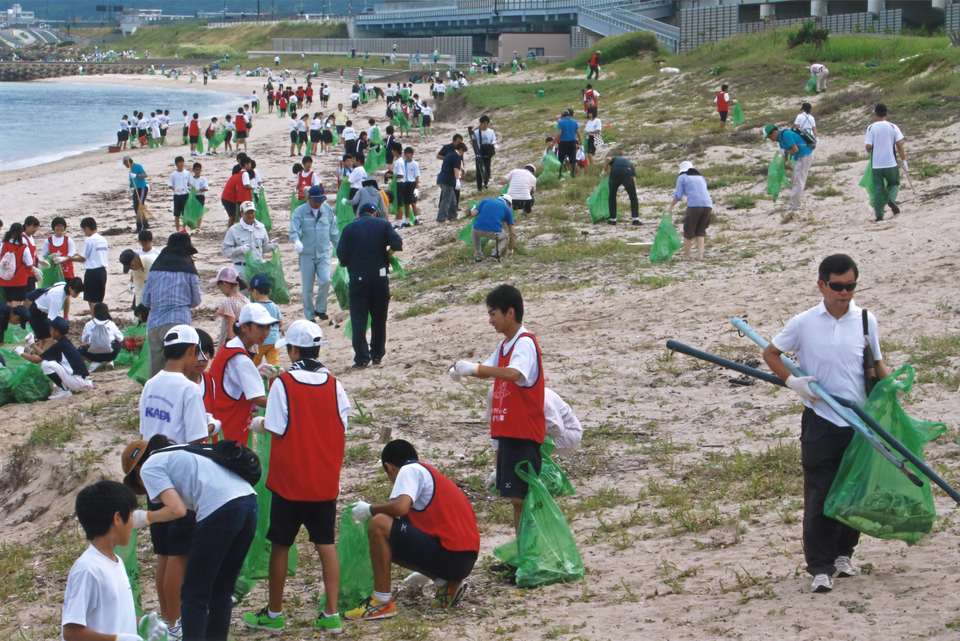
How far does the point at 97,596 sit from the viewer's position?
4500 mm

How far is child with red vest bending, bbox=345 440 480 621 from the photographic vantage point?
252 inches

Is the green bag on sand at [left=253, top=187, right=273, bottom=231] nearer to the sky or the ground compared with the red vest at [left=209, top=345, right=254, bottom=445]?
nearer to the ground

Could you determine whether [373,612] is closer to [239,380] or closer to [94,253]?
[239,380]

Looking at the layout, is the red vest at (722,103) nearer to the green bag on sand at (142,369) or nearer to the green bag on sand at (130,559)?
the green bag on sand at (142,369)

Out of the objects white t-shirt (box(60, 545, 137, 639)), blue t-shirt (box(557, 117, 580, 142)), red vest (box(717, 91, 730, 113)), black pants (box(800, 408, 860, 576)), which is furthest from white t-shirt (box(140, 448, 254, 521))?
red vest (box(717, 91, 730, 113))

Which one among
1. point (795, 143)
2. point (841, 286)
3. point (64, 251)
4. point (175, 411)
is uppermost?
point (795, 143)

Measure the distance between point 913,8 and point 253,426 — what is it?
2156 inches

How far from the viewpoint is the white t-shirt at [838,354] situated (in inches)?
231

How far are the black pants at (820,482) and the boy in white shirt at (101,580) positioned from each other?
2989 millimetres

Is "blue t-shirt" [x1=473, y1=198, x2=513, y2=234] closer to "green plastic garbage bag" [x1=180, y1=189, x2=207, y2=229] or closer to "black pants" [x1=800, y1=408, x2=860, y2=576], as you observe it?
"green plastic garbage bag" [x1=180, y1=189, x2=207, y2=229]

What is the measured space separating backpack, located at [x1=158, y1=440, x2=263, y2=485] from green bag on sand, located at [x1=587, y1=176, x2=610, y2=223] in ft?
42.8

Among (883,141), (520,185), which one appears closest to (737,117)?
(520,185)

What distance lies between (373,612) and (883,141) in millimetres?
10946

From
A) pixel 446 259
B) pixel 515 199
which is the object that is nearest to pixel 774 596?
pixel 446 259
